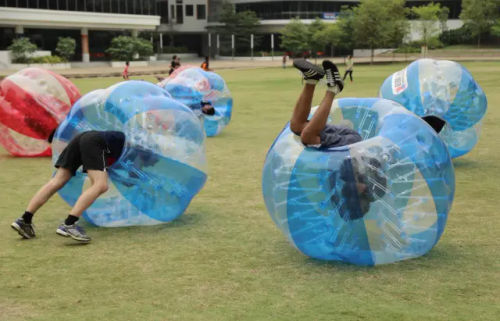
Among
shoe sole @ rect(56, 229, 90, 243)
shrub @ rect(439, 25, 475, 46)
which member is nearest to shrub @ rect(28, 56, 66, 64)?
shrub @ rect(439, 25, 475, 46)

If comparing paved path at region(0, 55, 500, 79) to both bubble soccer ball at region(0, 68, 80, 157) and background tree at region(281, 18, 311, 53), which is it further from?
bubble soccer ball at region(0, 68, 80, 157)

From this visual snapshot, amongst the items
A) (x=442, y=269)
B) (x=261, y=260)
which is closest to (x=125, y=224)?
(x=261, y=260)

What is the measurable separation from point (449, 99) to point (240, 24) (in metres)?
Result: 67.9

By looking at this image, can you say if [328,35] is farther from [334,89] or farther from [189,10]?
[334,89]

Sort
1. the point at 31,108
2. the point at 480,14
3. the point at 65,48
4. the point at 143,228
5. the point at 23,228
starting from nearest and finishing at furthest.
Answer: the point at 23,228 → the point at 143,228 → the point at 31,108 → the point at 65,48 → the point at 480,14

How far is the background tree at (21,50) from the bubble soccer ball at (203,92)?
140ft

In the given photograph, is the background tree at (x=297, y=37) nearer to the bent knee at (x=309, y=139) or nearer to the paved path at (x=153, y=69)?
the paved path at (x=153, y=69)

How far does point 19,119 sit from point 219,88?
463cm

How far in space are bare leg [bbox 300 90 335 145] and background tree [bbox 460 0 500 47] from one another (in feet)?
215

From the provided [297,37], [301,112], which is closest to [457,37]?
[297,37]

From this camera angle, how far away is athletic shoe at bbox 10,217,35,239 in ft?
22.5

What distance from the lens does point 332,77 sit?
5.58 metres

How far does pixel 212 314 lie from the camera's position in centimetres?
476

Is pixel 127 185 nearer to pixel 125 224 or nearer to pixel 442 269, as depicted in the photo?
pixel 125 224
